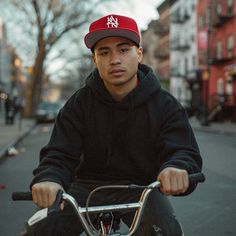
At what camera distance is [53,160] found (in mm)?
2645

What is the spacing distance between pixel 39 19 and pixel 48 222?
120 feet

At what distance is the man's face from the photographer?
2.74 m

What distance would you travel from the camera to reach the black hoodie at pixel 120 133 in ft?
9.12

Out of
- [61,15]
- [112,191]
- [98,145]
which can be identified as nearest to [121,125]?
[98,145]

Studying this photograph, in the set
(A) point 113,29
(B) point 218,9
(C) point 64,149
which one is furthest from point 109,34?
(B) point 218,9

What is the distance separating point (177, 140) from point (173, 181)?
0.47 metres

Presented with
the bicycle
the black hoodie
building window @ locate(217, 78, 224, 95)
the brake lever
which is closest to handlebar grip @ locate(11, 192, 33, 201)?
the bicycle

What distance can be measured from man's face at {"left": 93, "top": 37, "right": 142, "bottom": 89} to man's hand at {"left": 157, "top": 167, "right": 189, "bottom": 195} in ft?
2.33

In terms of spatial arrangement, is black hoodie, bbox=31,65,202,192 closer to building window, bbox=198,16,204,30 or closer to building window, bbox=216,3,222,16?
building window, bbox=216,3,222,16

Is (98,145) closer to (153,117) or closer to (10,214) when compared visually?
(153,117)

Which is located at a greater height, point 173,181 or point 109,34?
point 109,34

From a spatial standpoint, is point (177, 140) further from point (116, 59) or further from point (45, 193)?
point (45, 193)

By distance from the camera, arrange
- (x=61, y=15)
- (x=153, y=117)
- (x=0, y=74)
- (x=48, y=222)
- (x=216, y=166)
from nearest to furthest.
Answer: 1. (x=48, y=222)
2. (x=153, y=117)
3. (x=216, y=166)
4. (x=61, y=15)
5. (x=0, y=74)

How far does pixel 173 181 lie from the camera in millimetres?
2299
